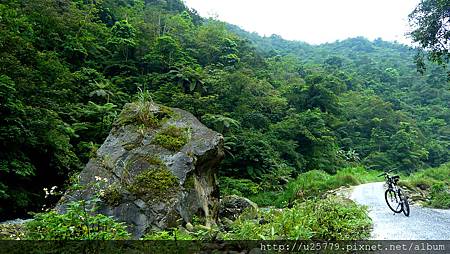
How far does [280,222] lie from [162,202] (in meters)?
2.65

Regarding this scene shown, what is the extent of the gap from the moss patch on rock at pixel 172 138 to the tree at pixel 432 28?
7140mm

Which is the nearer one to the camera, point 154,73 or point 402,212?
point 402,212

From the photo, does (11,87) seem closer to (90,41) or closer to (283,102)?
(90,41)

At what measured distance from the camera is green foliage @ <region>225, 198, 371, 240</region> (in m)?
4.82

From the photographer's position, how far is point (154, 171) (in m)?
7.51

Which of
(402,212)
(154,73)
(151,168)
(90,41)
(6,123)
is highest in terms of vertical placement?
(90,41)

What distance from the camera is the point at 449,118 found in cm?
3744

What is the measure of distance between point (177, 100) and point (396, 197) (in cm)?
1272

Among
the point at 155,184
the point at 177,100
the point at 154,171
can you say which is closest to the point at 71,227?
the point at 155,184

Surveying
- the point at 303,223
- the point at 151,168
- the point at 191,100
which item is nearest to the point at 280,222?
the point at 303,223

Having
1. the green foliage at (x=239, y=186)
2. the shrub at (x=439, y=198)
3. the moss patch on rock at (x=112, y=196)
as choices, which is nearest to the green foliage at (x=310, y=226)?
the moss patch on rock at (x=112, y=196)

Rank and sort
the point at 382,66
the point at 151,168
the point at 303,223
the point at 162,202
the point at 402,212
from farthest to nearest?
the point at 382,66 → the point at 402,212 → the point at 151,168 → the point at 162,202 → the point at 303,223

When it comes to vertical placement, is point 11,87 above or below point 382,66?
below

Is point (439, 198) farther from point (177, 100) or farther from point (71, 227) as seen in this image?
point (177, 100)
